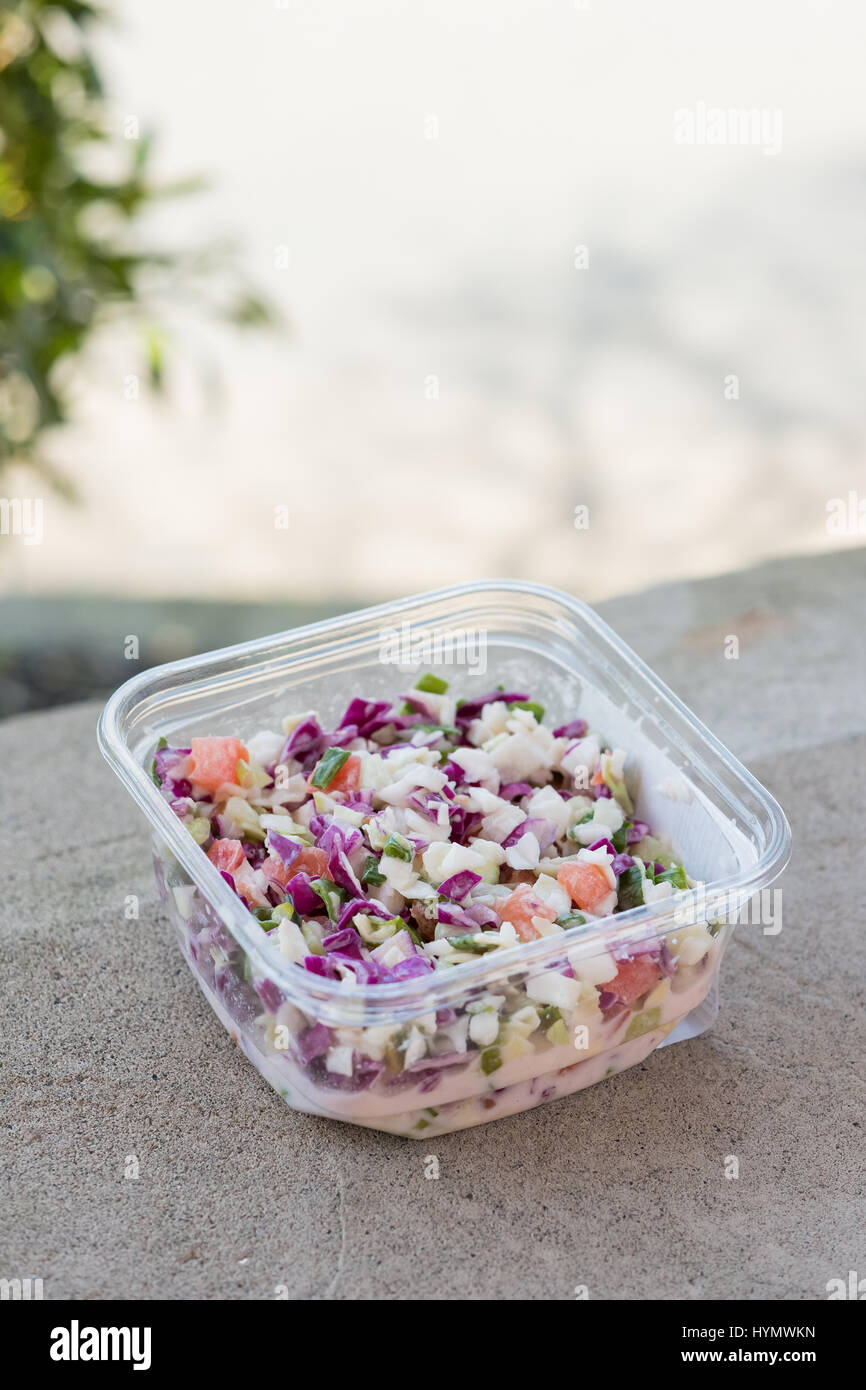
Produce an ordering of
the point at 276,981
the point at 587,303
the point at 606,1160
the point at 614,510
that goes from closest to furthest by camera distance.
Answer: the point at 276,981
the point at 606,1160
the point at 614,510
the point at 587,303

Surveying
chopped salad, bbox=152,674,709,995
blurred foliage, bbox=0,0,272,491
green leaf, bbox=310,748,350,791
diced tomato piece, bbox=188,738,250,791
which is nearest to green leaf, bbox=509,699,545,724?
chopped salad, bbox=152,674,709,995

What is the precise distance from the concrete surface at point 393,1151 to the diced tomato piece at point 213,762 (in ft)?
0.79

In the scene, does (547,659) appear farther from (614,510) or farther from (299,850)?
(614,510)

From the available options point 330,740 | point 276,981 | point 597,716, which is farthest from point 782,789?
point 276,981

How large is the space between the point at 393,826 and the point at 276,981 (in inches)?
10.1

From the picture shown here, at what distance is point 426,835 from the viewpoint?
1520 mm

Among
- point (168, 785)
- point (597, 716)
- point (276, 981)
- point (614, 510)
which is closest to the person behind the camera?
point (276, 981)

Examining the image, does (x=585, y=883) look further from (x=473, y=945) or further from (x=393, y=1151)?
(x=393, y=1151)

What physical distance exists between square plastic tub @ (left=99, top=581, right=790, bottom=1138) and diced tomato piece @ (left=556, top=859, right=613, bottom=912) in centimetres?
9

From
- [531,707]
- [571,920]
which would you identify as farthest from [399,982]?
[531,707]

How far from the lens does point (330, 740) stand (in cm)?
168

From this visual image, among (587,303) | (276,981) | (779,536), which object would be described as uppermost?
(587,303)

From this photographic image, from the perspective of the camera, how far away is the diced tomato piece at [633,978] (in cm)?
138

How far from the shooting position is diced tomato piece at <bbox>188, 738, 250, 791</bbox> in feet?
5.17
